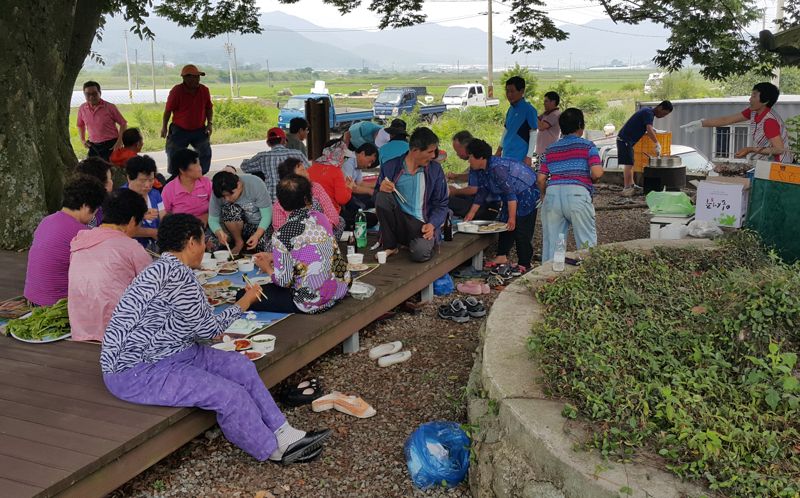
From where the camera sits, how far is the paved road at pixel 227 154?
20.6 metres

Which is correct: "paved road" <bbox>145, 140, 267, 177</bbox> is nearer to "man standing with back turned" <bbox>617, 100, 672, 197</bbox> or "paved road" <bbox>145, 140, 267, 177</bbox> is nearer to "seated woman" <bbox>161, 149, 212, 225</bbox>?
"man standing with back turned" <bbox>617, 100, 672, 197</bbox>

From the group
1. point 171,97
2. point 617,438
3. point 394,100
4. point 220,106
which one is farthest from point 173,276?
point 220,106

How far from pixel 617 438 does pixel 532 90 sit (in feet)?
100

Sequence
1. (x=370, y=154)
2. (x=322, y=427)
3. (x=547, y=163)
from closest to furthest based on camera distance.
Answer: (x=322, y=427)
(x=547, y=163)
(x=370, y=154)

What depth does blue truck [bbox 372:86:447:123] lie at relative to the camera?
31.4 meters

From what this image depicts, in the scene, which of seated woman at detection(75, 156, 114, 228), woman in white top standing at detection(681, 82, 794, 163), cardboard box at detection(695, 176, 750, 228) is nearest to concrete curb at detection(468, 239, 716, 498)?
seated woman at detection(75, 156, 114, 228)

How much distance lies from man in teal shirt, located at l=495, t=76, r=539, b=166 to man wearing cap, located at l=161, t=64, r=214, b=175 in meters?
4.35

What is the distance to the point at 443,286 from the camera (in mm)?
7105

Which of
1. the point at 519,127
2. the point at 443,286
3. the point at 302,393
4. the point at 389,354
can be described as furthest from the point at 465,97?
the point at 302,393

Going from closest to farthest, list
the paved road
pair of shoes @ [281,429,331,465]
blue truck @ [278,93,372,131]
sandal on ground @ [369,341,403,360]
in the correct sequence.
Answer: pair of shoes @ [281,429,331,465] < sandal on ground @ [369,341,403,360] < the paved road < blue truck @ [278,93,372,131]

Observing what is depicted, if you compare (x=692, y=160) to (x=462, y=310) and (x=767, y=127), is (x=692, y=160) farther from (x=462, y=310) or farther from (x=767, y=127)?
(x=462, y=310)

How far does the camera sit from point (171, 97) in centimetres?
994

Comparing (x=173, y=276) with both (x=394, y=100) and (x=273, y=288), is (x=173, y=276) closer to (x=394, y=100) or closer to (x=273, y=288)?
(x=273, y=288)

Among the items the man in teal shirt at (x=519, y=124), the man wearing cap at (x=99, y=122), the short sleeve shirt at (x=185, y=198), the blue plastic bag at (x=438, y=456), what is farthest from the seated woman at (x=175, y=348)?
the man wearing cap at (x=99, y=122)
